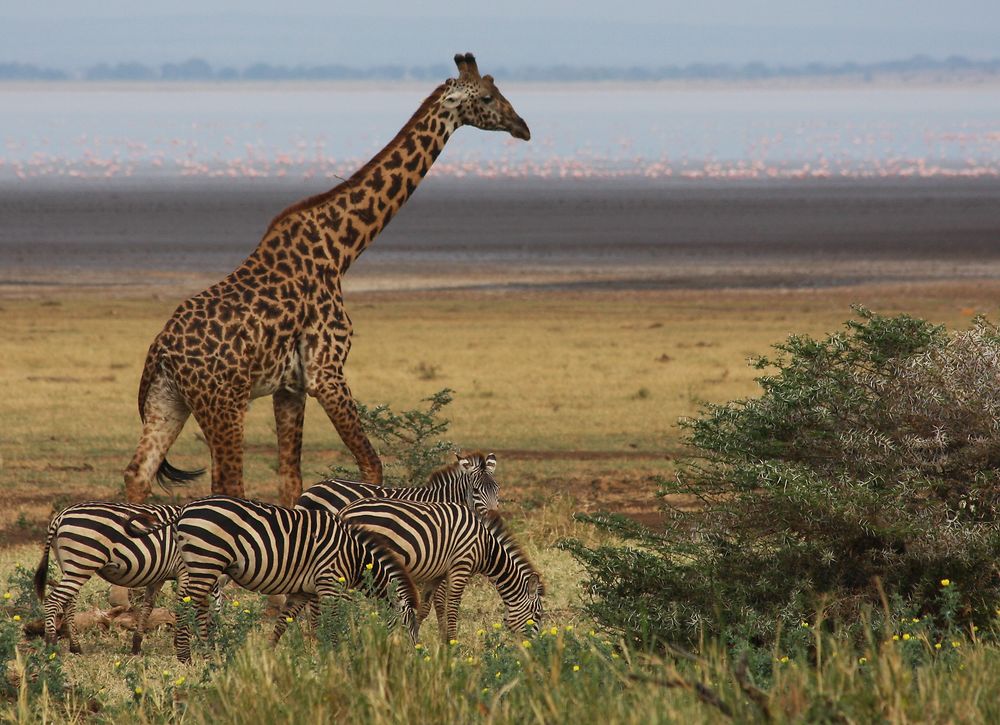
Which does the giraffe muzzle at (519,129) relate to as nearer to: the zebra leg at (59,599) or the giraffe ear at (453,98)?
the giraffe ear at (453,98)

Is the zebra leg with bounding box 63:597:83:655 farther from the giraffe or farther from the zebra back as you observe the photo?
the giraffe

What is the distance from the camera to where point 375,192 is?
10094mm

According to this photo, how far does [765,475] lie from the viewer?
810 centimetres

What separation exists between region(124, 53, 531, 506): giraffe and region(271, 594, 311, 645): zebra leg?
3.31 ft

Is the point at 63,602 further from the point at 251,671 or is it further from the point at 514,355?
the point at 514,355

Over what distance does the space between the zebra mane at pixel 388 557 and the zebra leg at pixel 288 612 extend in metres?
0.52

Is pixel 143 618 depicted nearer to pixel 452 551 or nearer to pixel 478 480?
pixel 452 551

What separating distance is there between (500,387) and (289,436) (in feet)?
45.9

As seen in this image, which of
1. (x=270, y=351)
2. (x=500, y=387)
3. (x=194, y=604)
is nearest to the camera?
(x=194, y=604)

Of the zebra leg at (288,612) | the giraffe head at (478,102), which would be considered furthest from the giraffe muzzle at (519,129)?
the zebra leg at (288,612)

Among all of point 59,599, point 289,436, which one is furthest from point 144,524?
point 289,436

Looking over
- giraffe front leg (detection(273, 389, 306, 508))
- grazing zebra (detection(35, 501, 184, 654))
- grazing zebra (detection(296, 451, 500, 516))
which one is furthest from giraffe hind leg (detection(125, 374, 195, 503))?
grazing zebra (detection(296, 451, 500, 516))

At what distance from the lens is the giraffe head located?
10.1 m

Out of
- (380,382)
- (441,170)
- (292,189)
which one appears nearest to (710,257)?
(380,382)
